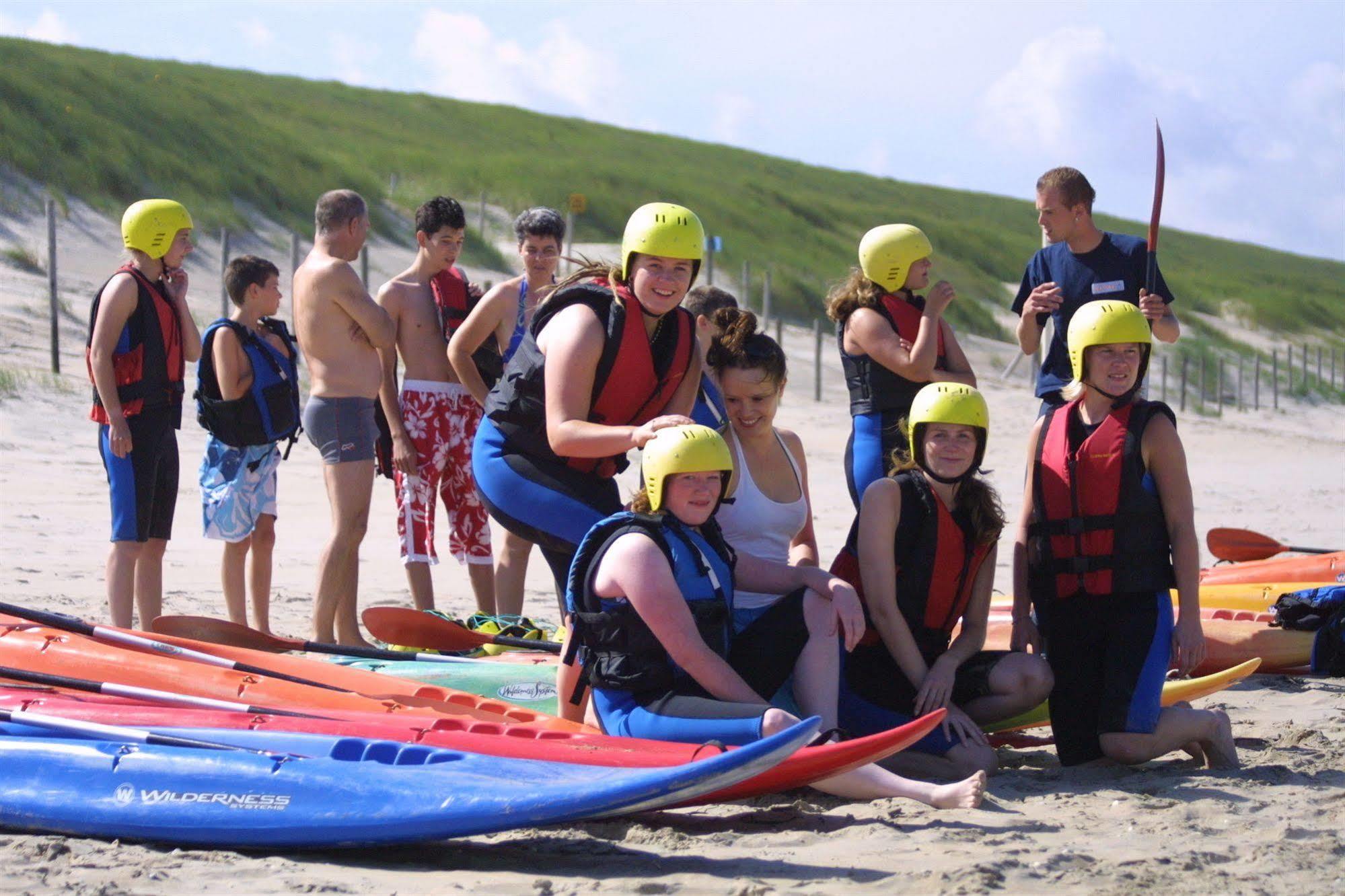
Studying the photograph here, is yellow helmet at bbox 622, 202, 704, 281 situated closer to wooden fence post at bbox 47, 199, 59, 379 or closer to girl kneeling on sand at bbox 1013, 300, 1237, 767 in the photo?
girl kneeling on sand at bbox 1013, 300, 1237, 767

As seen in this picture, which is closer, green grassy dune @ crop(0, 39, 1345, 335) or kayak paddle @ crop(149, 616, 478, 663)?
kayak paddle @ crop(149, 616, 478, 663)

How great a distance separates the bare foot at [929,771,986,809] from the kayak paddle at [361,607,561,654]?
2332 millimetres

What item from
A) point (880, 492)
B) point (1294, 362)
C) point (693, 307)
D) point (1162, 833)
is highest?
point (1294, 362)

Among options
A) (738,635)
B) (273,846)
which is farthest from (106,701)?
(738,635)

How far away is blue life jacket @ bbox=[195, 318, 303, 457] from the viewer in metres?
6.34

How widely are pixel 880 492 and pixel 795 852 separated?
132 cm

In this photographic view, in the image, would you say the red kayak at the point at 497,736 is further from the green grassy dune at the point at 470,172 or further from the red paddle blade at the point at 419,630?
the green grassy dune at the point at 470,172

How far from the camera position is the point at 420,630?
238 inches

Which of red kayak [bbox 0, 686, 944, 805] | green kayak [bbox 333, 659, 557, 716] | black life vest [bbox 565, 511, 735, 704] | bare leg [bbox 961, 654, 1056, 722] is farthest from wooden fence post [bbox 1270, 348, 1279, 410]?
red kayak [bbox 0, 686, 944, 805]

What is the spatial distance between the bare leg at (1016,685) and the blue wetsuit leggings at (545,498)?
1235 millimetres

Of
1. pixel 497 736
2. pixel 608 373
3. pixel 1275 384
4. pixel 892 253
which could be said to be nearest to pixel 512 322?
pixel 892 253

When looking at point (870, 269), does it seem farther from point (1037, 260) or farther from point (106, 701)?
Answer: point (106, 701)

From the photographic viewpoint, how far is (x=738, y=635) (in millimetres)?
4496

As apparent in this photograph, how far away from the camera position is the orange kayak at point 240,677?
4750 millimetres
